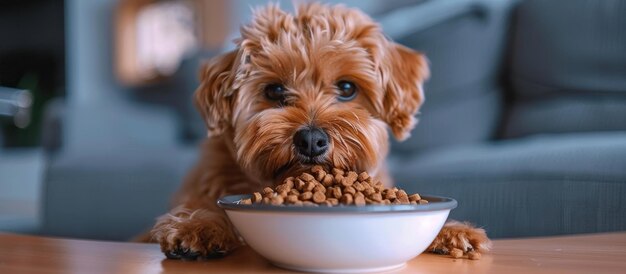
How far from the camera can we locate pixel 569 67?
249cm

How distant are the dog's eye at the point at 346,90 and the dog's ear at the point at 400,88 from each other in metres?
0.08

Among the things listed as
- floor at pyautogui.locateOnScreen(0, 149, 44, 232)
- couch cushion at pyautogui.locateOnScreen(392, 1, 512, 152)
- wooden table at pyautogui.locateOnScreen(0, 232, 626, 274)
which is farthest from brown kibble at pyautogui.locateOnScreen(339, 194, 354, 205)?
floor at pyautogui.locateOnScreen(0, 149, 44, 232)

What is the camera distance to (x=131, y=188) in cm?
258

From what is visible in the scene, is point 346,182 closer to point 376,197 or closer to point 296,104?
point 376,197

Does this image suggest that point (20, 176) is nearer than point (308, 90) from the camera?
No

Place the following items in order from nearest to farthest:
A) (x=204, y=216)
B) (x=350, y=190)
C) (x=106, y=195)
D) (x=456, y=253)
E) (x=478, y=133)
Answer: (x=350, y=190) → (x=456, y=253) → (x=204, y=216) → (x=106, y=195) → (x=478, y=133)

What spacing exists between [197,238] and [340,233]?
34 cm

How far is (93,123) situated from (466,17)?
197 cm

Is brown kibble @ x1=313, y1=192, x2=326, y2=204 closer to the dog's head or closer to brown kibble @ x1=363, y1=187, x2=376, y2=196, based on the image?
brown kibble @ x1=363, y1=187, x2=376, y2=196

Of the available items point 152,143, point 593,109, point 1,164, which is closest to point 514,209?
point 593,109

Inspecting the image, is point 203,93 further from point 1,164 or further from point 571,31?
point 1,164

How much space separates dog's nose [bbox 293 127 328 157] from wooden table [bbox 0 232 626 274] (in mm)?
214

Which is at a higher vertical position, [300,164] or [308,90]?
[308,90]

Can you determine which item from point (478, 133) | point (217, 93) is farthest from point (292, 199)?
point (478, 133)
